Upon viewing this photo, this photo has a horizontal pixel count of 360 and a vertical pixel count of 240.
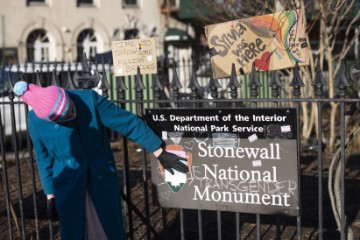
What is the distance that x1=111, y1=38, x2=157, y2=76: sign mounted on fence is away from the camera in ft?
13.9

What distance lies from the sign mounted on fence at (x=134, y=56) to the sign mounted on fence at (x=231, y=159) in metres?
0.56

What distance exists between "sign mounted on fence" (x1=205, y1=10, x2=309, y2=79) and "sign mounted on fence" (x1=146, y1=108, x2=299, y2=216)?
1.65 ft

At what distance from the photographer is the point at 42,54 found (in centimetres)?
2492

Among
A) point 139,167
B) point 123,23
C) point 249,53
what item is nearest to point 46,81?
point 139,167

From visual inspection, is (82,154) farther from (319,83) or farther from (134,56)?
(319,83)

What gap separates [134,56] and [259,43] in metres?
0.94

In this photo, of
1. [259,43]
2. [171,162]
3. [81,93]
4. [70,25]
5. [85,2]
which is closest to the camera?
[81,93]

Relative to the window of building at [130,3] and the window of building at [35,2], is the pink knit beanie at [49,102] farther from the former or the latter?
the window of building at [130,3]

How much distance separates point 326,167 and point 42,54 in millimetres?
19394

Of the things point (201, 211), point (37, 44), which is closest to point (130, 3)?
point (37, 44)

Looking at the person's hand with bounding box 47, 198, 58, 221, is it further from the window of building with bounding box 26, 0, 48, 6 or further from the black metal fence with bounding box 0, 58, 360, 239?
the window of building with bounding box 26, 0, 48, 6

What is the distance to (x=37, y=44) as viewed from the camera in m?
24.8

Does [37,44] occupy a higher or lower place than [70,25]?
lower

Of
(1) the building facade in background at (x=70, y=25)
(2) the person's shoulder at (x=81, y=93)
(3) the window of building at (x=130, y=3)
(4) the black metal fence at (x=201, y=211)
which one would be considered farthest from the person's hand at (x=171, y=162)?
(3) the window of building at (x=130, y=3)
